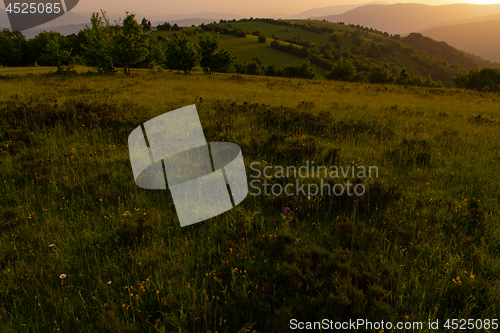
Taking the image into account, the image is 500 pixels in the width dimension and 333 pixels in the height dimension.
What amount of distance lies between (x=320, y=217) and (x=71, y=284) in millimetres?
3045

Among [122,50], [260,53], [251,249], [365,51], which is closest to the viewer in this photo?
[251,249]

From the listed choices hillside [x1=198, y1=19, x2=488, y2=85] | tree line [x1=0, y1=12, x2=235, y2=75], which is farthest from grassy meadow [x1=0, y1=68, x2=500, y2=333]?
hillside [x1=198, y1=19, x2=488, y2=85]

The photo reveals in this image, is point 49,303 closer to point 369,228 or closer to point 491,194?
point 369,228

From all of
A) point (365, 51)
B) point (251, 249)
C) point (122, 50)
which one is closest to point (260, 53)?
point (365, 51)

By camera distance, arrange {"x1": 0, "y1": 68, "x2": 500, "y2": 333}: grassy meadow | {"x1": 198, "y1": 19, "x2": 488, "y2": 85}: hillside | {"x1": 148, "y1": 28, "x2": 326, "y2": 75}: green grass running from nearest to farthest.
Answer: {"x1": 0, "y1": 68, "x2": 500, "y2": 333}: grassy meadow
{"x1": 148, "y1": 28, "x2": 326, "y2": 75}: green grass
{"x1": 198, "y1": 19, "x2": 488, "y2": 85}: hillside

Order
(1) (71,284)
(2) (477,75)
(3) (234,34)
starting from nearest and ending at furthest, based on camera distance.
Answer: (1) (71,284), (2) (477,75), (3) (234,34)

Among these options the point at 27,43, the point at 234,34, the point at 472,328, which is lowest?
the point at 472,328

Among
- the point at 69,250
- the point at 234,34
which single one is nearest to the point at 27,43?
the point at 69,250

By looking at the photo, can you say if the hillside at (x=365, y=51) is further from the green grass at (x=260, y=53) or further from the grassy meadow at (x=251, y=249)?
the grassy meadow at (x=251, y=249)

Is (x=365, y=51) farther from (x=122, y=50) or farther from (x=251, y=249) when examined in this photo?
(x=251, y=249)

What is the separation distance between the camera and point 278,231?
2932mm

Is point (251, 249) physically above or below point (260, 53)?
below

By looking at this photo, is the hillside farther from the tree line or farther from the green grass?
the tree line

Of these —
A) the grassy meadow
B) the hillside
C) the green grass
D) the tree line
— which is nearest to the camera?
the grassy meadow
